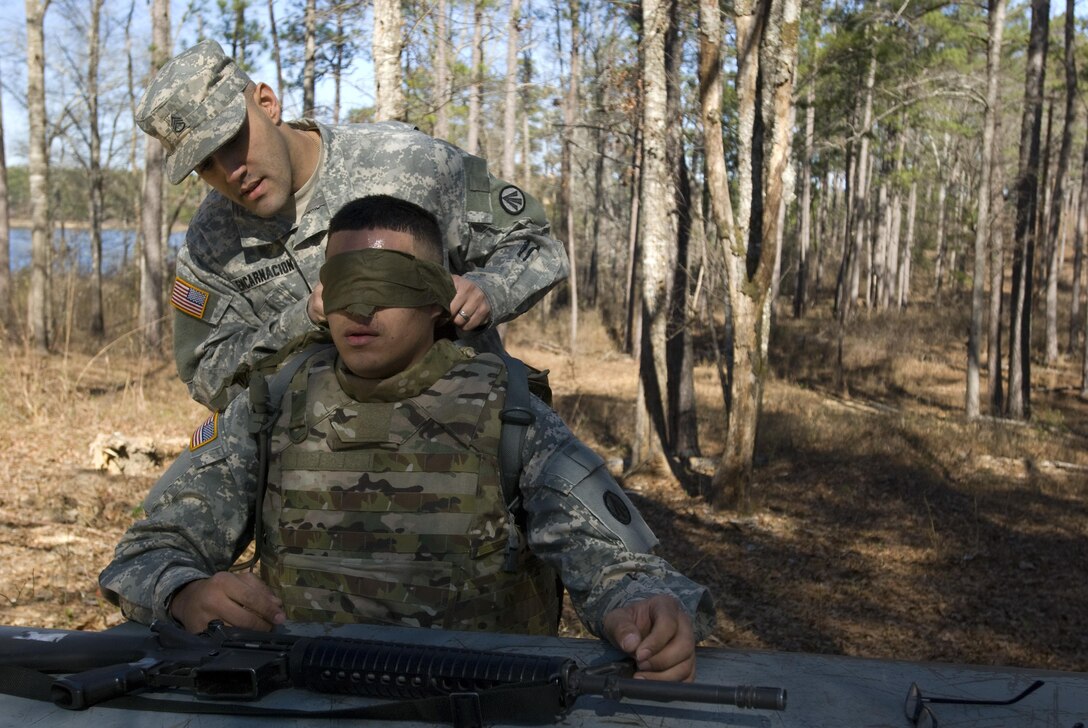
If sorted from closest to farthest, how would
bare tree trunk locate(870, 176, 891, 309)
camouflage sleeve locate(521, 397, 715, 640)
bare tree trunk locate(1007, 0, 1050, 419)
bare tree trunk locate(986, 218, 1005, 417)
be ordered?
1. camouflage sleeve locate(521, 397, 715, 640)
2. bare tree trunk locate(1007, 0, 1050, 419)
3. bare tree trunk locate(986, 218, 1005, 417)
4. bare tree trunk locate(870, 176, 891, 309)

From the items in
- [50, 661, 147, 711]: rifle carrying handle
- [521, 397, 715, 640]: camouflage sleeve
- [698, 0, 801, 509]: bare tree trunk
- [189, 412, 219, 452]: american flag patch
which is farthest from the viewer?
[698, 0, 801, 509]: bare tree trunk

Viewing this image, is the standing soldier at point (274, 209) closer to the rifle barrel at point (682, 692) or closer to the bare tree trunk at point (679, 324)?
the rifle barrel at point (682, 692)

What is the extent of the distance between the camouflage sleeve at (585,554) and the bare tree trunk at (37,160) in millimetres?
13543

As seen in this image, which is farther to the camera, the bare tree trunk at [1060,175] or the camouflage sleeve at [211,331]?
the bare tree trunk at [1060,175]

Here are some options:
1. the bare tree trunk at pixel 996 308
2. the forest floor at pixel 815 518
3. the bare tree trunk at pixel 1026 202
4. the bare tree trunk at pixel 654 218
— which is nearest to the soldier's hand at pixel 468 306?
the forest floor at pixel 815 518

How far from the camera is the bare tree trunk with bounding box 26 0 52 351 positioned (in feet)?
46.4

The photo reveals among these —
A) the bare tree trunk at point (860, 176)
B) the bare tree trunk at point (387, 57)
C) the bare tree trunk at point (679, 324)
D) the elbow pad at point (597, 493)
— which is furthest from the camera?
the bare tree trunk at point (860, 176)

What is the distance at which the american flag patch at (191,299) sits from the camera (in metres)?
2.63

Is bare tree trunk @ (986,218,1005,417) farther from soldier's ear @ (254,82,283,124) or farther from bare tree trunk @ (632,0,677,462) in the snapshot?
soldier's ear @ (254,82,283,124)

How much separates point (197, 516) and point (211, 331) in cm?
69

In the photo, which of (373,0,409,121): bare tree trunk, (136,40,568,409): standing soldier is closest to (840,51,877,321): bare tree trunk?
(373,0,409,121): bare tree trunk

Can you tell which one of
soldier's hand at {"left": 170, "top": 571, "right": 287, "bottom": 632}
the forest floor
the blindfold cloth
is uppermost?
the blindfold cloth

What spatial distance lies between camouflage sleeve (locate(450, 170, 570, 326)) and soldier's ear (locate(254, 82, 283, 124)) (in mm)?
486

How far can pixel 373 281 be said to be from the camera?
1974 mm
